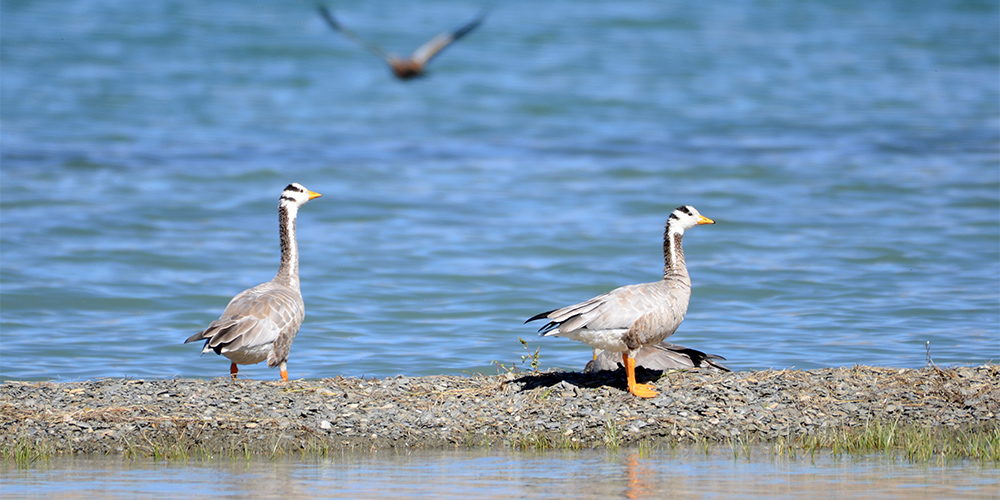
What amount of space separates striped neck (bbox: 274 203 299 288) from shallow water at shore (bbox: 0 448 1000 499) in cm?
378

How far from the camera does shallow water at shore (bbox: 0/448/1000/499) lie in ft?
23.5

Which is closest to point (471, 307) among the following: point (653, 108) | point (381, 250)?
point (381, 250)

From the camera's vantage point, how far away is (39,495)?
281 inches

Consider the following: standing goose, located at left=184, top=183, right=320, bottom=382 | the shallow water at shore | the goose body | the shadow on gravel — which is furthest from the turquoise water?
the shallow water at shore

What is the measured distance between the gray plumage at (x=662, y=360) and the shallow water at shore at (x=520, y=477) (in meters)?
2.07

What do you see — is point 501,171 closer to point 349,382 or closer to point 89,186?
point 89,186

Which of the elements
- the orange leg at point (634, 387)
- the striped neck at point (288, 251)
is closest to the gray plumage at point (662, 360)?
the orange leg at point (634, 387)

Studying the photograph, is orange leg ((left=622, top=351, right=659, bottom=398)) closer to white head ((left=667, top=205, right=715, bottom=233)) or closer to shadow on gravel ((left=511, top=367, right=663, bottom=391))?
shadow on gravel ((left=511, top=367, right=663, bottom=391))

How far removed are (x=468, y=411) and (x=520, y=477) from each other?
1.82m

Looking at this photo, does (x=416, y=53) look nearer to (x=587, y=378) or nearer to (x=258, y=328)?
(x=258, y=328)

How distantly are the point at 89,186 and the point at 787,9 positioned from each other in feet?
139

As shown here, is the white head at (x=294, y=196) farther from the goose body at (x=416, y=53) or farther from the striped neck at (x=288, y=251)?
the goose body at (x=416, y=53)

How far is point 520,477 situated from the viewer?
770cm

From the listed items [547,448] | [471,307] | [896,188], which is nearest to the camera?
[547,448]
